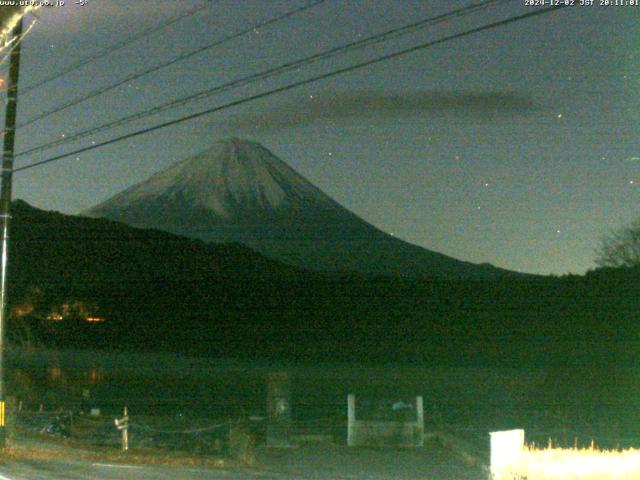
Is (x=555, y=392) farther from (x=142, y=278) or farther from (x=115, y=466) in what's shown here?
(x=142, y=278)

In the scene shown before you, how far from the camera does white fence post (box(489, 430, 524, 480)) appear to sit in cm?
1410

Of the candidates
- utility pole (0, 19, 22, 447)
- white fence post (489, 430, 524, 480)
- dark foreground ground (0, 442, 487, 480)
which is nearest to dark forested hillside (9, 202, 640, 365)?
dark foreground ground (0, 442, 487, 480)

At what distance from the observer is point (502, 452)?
1437 centimetres

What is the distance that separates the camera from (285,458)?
22.8 m

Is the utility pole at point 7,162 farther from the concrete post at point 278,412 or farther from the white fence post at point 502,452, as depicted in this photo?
the white fence post at point 502,452

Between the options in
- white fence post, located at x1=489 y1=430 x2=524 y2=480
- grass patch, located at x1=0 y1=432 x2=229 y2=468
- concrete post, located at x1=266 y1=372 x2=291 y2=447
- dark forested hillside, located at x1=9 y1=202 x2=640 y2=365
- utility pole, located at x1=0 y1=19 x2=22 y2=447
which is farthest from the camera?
dark forested hillside, located at x1=9 y1=202 x2=640 y2=365

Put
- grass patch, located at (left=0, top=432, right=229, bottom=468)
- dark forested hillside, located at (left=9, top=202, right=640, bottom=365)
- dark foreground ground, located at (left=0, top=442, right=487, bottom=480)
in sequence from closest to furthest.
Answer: dark foreground ground, located at (left=0, top=442, right=487, bottom=480) < grass patch, located at (left=0, top=432, right=229, bottom=468) < dark forested hillside, located at (left=9, top=202, right=640, bottom=365)

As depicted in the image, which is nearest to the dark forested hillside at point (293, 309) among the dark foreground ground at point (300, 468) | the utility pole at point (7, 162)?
the dark foreground ground at point (300, 468)

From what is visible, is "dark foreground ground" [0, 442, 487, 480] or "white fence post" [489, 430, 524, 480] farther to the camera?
"dark foreground ground" [0, 442, 487, 480]

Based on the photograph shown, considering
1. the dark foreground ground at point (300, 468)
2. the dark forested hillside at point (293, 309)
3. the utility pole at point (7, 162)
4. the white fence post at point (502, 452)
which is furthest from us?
the dark forested hillside at point (293, 309)

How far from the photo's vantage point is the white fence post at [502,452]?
14.1 meters

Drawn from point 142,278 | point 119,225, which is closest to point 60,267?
point 142,278

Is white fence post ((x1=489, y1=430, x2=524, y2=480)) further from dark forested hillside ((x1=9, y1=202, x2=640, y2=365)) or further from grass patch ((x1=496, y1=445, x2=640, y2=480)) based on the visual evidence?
dark forested hillside ((x1=9, y1=202, x2=640, y2=365))

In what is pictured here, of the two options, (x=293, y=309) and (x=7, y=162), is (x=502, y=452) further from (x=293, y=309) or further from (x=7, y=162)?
(x=293, y=309)
